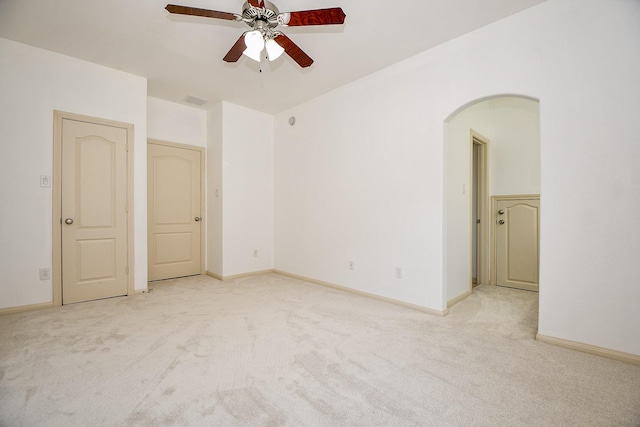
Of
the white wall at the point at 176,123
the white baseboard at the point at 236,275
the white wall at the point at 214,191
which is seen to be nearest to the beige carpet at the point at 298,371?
the white baseboard at the point at 236,275

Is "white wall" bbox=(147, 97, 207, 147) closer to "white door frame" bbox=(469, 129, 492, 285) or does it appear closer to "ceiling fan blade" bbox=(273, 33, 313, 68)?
"ceiling fan blade" bbox=(273, 33, 313, 68)

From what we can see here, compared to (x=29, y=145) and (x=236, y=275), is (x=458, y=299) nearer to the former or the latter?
(x=236, y=275)

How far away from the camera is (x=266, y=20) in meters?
2.11

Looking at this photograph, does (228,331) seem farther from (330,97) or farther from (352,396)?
(330,97)

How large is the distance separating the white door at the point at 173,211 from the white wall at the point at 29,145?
1225 millimetres

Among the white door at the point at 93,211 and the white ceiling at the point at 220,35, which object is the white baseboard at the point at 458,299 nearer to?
the white ceiling at the point at 220,35

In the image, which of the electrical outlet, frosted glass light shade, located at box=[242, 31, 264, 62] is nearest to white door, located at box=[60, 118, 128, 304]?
the electrical outlet

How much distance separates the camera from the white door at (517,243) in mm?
3887

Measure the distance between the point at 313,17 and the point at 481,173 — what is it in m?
3.49

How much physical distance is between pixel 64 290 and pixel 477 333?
14.4 ft

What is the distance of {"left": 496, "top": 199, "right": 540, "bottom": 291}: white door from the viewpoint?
389 centimetres

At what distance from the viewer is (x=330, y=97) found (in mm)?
4109

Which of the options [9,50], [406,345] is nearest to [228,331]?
[406,345]

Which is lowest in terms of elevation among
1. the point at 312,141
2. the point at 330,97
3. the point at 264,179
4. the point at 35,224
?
the point at 35,224
